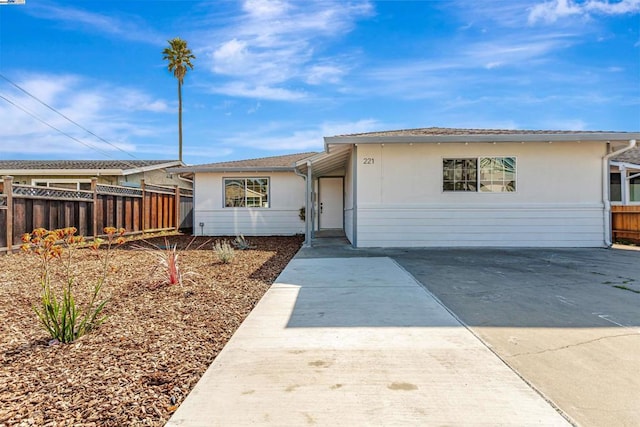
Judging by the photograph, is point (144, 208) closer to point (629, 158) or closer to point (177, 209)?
point (177, 209)

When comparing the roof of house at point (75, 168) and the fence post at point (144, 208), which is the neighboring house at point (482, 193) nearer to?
the fence post at point (144, 208)

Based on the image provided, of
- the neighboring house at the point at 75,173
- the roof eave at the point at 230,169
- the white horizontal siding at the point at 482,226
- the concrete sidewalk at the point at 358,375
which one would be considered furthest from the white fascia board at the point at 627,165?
the neighboring house at the point at 75,173

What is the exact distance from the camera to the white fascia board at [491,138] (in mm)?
9164

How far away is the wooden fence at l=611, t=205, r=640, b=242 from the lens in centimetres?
1159

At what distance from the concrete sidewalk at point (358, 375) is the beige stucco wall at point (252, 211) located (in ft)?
33.8

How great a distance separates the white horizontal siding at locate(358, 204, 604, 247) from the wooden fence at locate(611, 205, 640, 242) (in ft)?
9.14

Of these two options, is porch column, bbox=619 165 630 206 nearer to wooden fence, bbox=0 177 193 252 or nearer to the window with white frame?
wooden fence, bbox=0 177 193 252

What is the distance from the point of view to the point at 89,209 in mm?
11141

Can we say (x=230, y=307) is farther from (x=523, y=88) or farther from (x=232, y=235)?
(x=523, y=88)

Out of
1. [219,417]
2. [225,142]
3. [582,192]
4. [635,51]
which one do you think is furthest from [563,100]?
[225,142]

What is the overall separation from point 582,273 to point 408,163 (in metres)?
4.77

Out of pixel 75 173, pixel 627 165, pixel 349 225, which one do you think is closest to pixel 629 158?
pixel 627 165

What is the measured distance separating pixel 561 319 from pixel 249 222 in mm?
12131

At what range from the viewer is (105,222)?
11852 millimetres
